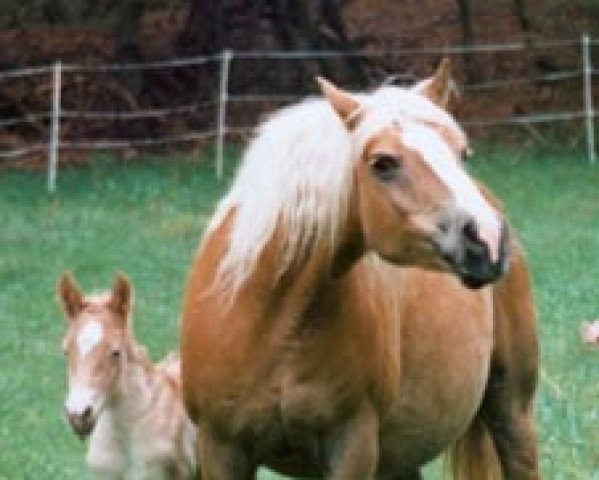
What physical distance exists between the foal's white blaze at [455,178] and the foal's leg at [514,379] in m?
1.54

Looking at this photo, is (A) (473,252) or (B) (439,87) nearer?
(A) (473,252)

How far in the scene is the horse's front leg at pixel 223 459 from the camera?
5457 millimetres

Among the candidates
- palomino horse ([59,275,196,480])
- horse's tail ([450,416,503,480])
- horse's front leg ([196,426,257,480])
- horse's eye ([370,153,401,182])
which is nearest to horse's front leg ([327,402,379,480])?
horse's front leg ([196,426,257,480])

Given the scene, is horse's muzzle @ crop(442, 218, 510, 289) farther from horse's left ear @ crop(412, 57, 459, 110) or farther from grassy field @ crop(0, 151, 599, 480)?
grassy field @ crop(0, 151, 599, 480)

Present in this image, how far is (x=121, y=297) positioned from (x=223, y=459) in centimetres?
91

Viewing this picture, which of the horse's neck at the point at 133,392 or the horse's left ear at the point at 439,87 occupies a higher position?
the horse's left ear at the point at 439,87

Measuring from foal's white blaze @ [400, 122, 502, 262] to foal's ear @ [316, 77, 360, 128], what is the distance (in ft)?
0.65

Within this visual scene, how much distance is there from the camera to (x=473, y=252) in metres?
4.63

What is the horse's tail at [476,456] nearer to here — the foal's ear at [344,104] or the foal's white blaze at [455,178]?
the foal's ear at [344,104]

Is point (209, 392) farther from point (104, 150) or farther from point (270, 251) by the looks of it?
point (104, 150)

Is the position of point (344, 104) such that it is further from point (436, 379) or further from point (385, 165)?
point (436, 379)

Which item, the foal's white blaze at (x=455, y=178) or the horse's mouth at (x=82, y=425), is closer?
the foal's white blaze at (x=455, y=178)

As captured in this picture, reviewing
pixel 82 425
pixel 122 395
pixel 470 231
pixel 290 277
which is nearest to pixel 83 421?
pixel 82 425

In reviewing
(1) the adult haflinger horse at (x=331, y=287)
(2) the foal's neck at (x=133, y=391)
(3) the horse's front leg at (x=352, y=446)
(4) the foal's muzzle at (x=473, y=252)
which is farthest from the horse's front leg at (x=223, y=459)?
(4) the foal's muzzle at (x=473, y=252)
